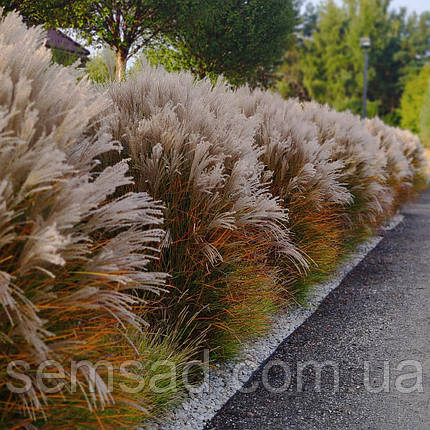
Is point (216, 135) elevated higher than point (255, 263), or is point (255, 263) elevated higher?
point (216, 135)

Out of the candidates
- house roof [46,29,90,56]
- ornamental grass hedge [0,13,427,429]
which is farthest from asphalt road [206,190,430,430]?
house roof [46,29,90,56]

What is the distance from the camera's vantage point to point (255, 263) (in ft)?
12.7

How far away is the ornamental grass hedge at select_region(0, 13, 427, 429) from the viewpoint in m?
1.81

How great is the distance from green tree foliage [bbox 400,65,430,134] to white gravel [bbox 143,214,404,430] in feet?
128

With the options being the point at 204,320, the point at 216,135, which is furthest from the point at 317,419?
the point at 216,135

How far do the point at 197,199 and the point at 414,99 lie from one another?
41647 mm

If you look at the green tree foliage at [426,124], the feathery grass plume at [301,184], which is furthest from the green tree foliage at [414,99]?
the feathery grass plume at [301,184]

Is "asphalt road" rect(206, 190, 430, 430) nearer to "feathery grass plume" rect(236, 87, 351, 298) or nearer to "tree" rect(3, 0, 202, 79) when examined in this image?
"feathery grass plume" rect(236, 87, 351, 298)

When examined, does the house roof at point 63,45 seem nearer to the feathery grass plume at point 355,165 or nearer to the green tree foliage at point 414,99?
the feathery grass plume at point 355,165

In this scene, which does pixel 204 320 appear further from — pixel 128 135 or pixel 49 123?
pixel 49 123

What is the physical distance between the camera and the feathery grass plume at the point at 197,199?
3.11 m

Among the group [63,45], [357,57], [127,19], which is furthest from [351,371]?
[357,57]

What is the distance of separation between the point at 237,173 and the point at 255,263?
2.91 ft

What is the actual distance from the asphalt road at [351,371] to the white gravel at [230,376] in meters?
0.06
